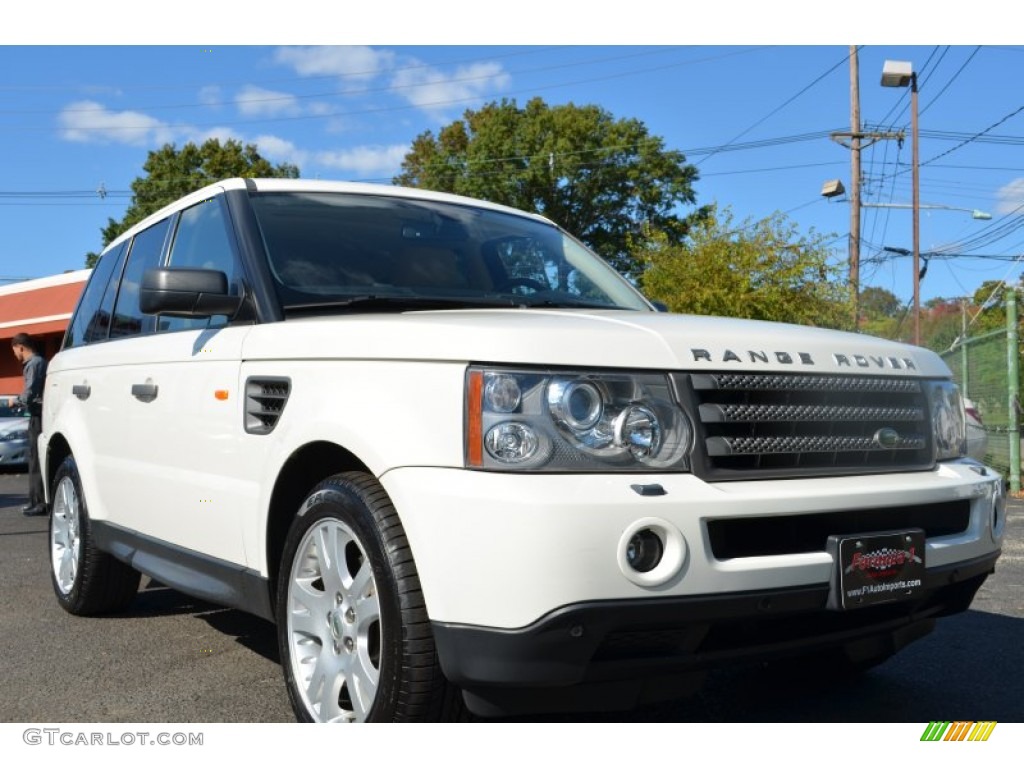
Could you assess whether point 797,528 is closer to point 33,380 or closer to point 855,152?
point 33,380

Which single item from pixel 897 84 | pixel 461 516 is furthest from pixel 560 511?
pixel 897 84

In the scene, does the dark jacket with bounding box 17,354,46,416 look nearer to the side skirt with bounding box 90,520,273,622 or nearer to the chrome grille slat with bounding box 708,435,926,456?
the side skirt with bounding box 90,520,273,622

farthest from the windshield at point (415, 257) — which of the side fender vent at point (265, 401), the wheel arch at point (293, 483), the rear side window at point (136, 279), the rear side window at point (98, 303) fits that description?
the rear side window at point (98, 303)

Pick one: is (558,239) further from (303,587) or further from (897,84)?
(897,84)

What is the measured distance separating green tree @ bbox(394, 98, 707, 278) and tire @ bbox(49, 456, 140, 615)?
117 ft

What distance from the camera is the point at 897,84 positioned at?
83.1 feet

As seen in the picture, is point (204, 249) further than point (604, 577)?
Yes

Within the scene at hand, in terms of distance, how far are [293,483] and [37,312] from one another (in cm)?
2870

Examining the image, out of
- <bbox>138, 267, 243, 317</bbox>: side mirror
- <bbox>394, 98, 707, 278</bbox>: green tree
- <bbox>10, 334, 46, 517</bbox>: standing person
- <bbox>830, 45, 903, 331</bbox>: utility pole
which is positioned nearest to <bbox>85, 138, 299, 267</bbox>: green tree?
<bbox>394, 98, 707, 278</bbox>: green tree

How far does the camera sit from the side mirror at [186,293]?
3576mm

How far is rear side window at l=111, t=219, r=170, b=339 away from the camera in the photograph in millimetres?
4863

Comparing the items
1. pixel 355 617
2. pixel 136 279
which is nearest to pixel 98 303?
pixel 136 279

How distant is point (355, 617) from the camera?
3.01 m
